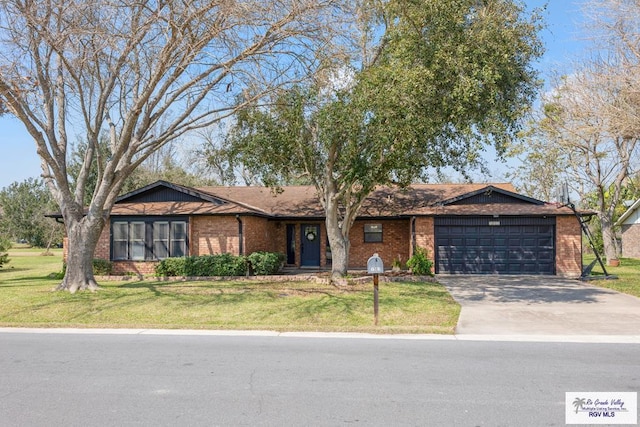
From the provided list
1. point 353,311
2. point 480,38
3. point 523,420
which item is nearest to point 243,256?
point 353,311

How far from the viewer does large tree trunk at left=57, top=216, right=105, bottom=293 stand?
1490 cm

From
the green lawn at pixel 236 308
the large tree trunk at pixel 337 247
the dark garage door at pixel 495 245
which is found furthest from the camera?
the dark garage door at pixel 495 245

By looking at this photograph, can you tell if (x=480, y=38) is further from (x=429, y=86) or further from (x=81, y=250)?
(x=81, y=250)

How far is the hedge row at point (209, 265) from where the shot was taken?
19.6m

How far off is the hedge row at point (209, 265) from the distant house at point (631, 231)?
2893 cm

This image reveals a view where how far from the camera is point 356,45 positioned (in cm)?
1494

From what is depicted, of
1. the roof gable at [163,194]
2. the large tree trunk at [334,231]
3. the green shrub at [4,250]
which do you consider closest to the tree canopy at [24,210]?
the green shrub at [4,250]

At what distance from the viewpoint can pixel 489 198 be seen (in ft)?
72.9

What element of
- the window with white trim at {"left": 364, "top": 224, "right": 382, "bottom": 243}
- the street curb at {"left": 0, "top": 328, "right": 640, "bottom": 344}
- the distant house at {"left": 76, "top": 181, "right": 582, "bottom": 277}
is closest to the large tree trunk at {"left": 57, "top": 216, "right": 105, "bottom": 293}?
the street curb at {"left": 0, "top": 328, "right": 640, "bottom": 344}

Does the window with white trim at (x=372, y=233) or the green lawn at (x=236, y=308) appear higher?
the window with white trim at (x=372, y=233)

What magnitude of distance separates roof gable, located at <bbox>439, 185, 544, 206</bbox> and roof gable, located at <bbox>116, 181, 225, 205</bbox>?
1031 centimetres

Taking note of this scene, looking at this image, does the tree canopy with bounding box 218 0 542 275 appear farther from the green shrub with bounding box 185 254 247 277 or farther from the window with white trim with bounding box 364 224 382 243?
the window with white trim with bounding box 364 224 382 243

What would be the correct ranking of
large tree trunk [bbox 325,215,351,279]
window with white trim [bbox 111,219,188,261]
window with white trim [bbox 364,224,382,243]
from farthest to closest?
window with white trim [bbox 364,224,382,243], window with white trim [bbox 111,219,188,261], large tree trunk [bbox 325,215,351,279]

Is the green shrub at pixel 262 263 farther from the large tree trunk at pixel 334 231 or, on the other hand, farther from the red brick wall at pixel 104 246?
the red brick wall at pixel 104 246
